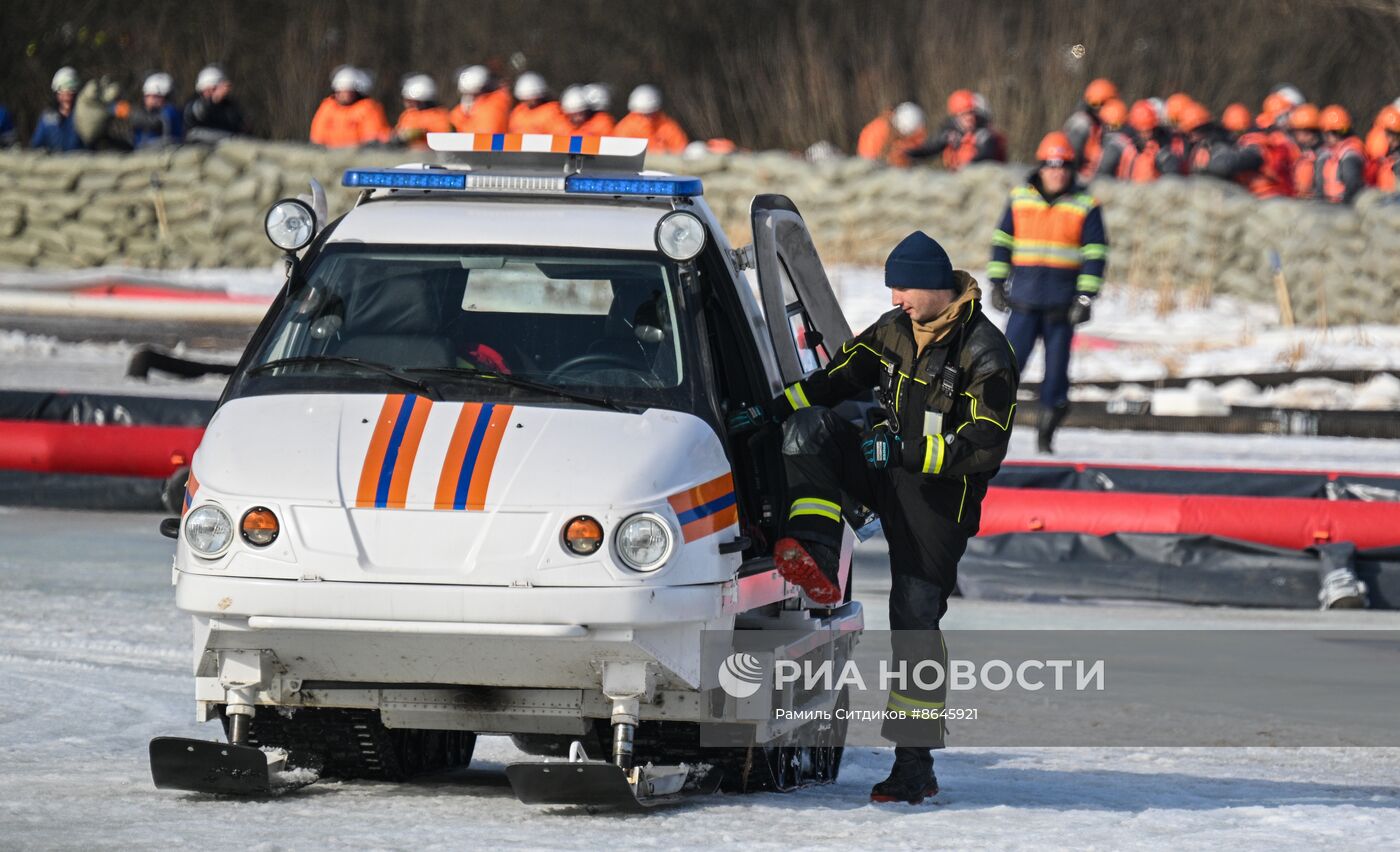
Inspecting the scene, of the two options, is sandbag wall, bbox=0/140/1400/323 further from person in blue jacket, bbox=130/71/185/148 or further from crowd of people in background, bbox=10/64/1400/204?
person in blue jacket, bbox=130/71/185/148

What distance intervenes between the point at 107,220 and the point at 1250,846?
872 inches

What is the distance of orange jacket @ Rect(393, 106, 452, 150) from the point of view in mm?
25438

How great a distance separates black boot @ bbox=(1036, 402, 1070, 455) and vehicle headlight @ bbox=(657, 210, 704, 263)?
9.45 meters

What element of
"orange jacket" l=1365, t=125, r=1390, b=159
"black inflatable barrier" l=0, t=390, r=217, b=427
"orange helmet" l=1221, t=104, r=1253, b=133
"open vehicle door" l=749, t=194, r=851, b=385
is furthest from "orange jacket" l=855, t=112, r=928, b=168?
"open vehicle door" l=749, t=194, r=851, b=385

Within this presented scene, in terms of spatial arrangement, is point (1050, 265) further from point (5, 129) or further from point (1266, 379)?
point (5, 129)

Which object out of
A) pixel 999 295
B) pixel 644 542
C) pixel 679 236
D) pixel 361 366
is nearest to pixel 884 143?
pixel 999 295

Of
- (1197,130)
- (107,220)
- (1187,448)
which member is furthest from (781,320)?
(1197,130)

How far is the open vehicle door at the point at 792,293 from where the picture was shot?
7090mm

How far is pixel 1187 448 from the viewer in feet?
54.6

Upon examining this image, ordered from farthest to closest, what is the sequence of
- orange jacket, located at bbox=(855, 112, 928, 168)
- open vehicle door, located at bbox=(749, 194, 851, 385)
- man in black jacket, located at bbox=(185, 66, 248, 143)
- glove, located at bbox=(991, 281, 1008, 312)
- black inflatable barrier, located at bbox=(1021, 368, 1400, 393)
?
orange jacket, located at bbox=(855, 112, 928, 168), man in black jacket, located at bbox=(185, 66, 248, 143), black inflatable barrier, located at bbox=(1021, 368, 1400, 393), glove, located at bbox=(991, 281, 1008, 312), open vehicle door, located at bbox=(749, 194, 851, 385)

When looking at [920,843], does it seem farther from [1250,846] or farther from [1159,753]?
[1159,753]

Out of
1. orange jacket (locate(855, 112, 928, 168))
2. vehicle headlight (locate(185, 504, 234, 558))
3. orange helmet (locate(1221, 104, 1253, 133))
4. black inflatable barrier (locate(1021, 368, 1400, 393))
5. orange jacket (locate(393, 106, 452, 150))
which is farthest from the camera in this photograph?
orange helmet (locate(1221, 104, 1253, 133))

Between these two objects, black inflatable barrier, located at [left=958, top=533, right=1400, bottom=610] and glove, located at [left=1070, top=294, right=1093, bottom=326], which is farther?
glove, located at [left=1070, top=294, right=1093, bottom=326]

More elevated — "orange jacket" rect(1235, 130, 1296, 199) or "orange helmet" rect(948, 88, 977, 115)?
"orange helmet" rect(948, 88, 977, 115)
